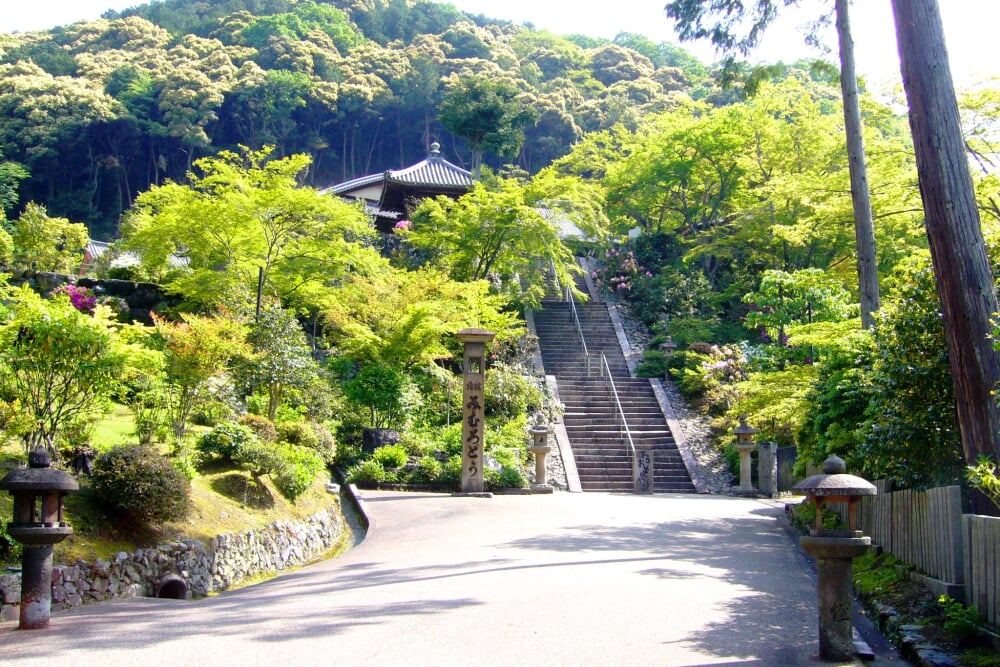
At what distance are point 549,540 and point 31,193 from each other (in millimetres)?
44703

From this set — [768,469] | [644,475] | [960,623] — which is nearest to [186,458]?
[960,623]

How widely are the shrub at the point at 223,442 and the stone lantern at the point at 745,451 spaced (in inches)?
455

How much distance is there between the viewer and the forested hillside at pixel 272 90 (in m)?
45.7

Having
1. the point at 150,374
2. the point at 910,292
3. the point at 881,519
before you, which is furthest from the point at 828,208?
the point at 150,374

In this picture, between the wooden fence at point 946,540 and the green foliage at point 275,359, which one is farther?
the green foliage at point 275,359

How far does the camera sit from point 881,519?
8.52 m

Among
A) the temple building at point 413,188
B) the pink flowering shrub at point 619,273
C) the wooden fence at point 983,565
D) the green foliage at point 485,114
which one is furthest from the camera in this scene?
the green foliage at point 485,114

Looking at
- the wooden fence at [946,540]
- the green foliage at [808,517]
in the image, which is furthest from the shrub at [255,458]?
the wooden fence at [946,540]

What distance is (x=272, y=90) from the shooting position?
53.7 metres

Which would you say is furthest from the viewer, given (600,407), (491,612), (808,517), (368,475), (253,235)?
(600,407)

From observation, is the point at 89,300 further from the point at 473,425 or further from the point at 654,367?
the point at 654,367

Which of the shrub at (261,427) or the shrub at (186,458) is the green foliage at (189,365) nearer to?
the shrub at (186,458)

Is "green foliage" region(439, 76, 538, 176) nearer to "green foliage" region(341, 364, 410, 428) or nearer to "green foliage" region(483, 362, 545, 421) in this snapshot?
"green foliage" region(483, 362, 545, 421)

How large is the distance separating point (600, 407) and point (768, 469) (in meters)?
5.69
